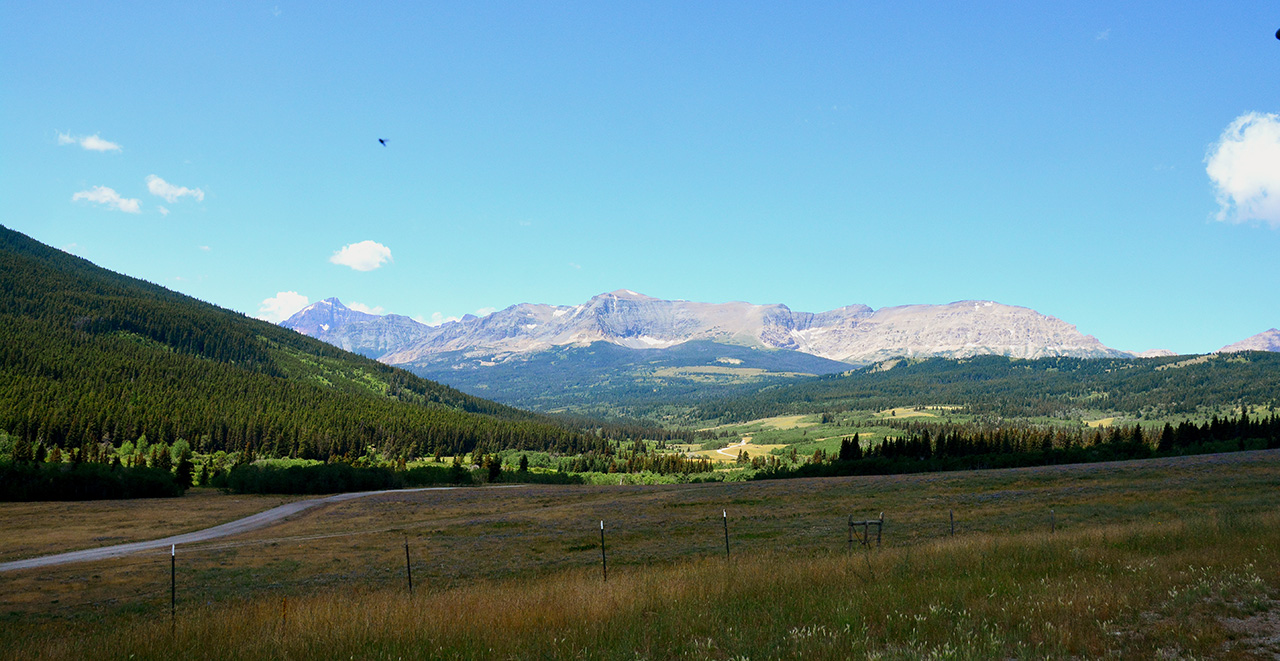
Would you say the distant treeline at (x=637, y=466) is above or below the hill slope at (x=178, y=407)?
below

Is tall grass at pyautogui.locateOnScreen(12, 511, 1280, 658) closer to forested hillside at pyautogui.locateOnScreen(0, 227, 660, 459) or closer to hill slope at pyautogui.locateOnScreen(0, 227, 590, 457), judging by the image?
forested hillside at pyautogui.locateOnScreen(0, 227, 660, 459)

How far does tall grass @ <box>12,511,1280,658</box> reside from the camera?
9.88 m

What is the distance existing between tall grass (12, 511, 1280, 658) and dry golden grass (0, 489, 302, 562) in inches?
1508

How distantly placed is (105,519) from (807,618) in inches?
2708

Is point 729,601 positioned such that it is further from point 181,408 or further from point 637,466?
point 181,408

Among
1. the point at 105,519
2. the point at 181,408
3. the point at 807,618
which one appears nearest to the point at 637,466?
the point at 181,408

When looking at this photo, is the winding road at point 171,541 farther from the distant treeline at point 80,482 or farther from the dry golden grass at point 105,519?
the distant treeline at point 80,482

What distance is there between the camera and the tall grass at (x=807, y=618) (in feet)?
32.4

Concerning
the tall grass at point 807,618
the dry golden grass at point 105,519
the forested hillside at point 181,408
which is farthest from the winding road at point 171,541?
the forested hillside at point 181,408

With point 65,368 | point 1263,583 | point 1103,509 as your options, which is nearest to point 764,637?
point 1263,583

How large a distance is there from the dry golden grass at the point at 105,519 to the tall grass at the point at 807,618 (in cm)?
3830

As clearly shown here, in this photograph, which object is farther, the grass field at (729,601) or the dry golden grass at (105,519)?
the dry golden grass at (105,519)

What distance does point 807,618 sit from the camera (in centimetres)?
1157

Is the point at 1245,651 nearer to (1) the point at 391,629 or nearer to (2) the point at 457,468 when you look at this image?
(1) the point at 391,629
